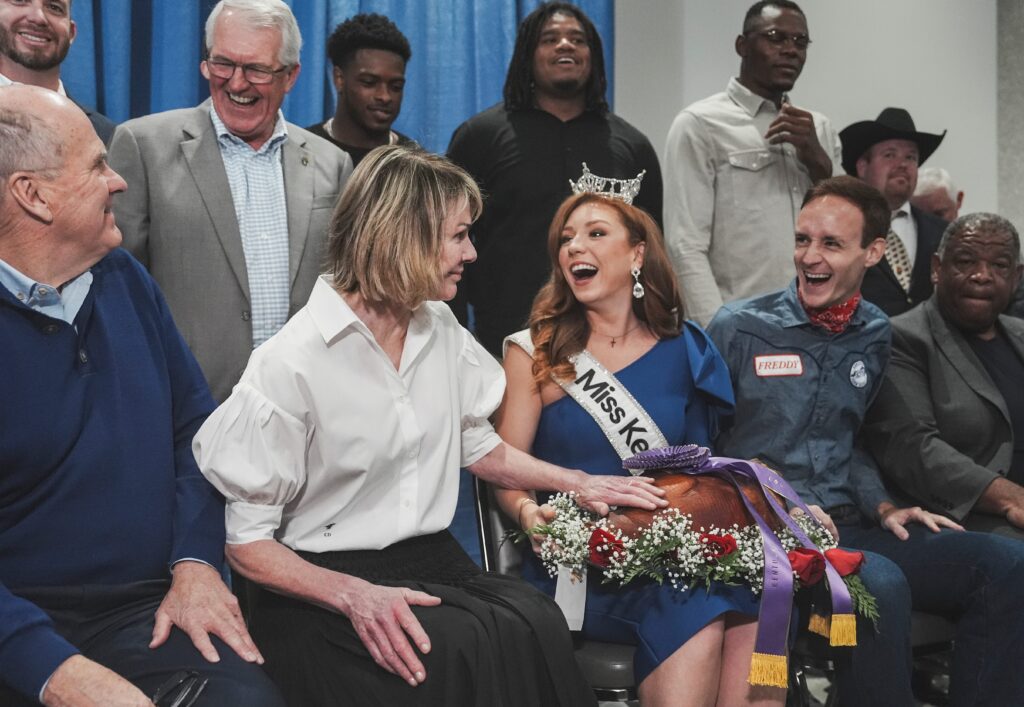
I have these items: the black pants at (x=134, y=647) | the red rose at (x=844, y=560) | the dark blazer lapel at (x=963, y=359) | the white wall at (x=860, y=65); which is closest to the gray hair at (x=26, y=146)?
A: the black pants at (x=134, y=647)

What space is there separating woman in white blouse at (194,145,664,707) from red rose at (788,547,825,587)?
339 millimetres

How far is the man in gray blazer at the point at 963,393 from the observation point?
3451 mm

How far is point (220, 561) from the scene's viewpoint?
242 centimetres

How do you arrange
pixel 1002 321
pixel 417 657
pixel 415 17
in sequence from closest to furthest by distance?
pixel 417 657 < pixel 1002 321 < pixel 415 17

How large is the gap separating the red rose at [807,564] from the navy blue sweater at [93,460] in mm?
1252

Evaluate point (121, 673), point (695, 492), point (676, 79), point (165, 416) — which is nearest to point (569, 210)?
point (695, 492)

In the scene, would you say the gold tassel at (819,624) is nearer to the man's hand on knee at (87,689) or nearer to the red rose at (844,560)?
the red rose at (844,560)

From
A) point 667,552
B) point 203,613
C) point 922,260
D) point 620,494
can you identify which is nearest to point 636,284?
point 620,494

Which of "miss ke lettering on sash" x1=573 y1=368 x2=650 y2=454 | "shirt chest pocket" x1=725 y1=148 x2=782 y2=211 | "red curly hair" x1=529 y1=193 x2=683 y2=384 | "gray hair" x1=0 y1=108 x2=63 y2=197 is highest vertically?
"gray hair" x1=0 y1=108 x2=63 y2=197

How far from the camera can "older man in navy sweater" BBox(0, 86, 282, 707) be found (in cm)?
218

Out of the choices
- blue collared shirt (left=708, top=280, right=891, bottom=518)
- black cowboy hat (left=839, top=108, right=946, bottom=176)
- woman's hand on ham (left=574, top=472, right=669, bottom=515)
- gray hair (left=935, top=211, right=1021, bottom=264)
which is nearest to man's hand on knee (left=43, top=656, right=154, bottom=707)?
woman's hand on ham (left=574, top=472, right=669, bottom=515)

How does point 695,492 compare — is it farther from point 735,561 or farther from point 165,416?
point 165,416

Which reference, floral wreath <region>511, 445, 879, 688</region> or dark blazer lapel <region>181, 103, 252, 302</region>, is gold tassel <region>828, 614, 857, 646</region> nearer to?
floral wreath <region>511, 445, 879, 688</region>

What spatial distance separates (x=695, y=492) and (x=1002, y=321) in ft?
5.42
